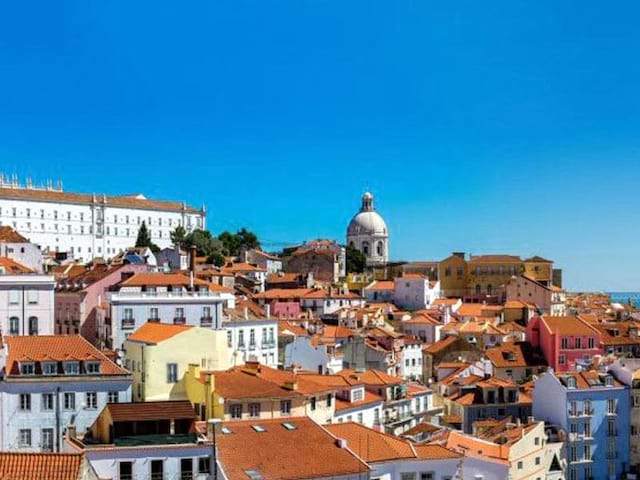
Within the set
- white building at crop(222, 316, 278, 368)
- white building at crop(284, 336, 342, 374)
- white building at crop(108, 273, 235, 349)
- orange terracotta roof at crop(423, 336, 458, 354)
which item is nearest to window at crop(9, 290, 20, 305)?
white building at crop(108, 273, 235, 349)

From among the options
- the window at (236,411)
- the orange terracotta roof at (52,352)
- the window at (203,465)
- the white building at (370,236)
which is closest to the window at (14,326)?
the orange terracotta roof at (52,352)

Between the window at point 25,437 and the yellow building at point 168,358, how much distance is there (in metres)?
5.73

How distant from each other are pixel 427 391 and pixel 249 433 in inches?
1116

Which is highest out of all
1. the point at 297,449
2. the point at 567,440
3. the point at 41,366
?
the point at 41,366

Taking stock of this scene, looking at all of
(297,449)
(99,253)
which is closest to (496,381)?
(297,449)

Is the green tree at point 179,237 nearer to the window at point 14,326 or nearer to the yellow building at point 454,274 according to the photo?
the yellow building at point 454,274

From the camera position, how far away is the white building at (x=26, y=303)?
53875 mm

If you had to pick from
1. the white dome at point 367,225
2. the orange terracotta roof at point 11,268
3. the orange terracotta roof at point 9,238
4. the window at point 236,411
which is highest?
the white dome at point 367,225

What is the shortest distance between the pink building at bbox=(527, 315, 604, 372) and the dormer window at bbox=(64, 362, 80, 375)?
45.6 metres

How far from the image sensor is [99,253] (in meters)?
178

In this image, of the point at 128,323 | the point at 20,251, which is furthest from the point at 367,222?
the point at 128,323

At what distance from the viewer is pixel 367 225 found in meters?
186

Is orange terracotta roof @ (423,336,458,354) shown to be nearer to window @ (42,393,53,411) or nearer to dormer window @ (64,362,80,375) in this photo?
dormer window @ (64,362,80,375)

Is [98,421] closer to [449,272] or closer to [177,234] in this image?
[449,272]
